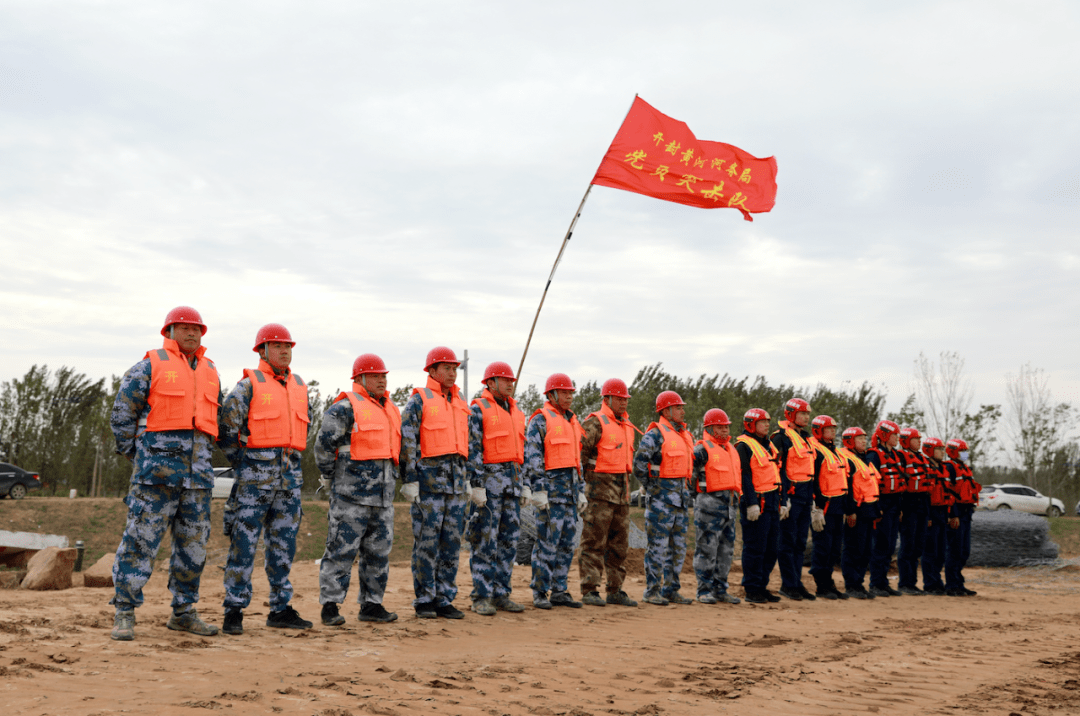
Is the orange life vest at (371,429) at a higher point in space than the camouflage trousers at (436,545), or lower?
higher

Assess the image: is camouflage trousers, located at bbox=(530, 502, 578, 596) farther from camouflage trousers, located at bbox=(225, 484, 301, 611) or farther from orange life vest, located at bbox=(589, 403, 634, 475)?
camouflage trousers, located at bbox=(225, 484, 301, 611)

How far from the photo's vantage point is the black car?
2594 cm

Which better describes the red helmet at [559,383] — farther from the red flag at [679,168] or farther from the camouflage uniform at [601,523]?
the red flag at [679,168]

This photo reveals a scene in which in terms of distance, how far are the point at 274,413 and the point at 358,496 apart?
1074mm

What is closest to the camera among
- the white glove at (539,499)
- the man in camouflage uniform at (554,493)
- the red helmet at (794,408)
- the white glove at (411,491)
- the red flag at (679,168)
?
the white glove at (411,491)

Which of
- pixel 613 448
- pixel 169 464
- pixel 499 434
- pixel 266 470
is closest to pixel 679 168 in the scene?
pixel 613 448

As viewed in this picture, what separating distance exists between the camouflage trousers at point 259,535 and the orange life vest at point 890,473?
9.28 metres

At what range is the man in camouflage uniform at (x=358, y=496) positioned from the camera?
24.3 feet

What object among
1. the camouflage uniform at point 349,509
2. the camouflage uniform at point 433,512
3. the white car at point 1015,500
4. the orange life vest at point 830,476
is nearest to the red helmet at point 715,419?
the orange life vest at point 830,476

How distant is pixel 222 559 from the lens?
1870cm

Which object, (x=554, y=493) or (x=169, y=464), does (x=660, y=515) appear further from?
(x=169, y=464)

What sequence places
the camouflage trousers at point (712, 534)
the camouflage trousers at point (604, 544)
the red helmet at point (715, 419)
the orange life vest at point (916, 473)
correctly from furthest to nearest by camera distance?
the orange life vest at point (916, 473) < the red helmet at point (715, 419) < the camouflage trousers at point (712, 534) < the camouflage trousers at point (604, 544)

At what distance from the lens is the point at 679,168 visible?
1245 centimetres

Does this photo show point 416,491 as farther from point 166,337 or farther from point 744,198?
point 744,198
